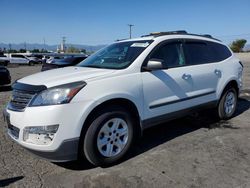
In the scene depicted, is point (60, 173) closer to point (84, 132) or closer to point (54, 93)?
point (84, 132)

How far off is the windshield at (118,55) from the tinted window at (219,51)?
1837 mm

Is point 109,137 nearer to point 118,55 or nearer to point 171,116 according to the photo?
point 171,116

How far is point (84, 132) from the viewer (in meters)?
3.47

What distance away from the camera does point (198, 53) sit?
17.0 ft

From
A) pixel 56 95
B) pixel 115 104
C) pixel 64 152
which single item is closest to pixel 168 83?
pixel 115 104

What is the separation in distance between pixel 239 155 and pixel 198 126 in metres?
1.52

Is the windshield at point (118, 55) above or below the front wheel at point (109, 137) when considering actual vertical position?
above

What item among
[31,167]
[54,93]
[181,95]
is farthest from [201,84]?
[31,167]

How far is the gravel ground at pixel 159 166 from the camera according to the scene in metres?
3.32

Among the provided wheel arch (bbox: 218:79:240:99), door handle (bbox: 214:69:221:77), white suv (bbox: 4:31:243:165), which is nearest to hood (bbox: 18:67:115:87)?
white suv (bbox: 4:31:243:165)

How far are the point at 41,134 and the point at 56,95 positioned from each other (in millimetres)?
497

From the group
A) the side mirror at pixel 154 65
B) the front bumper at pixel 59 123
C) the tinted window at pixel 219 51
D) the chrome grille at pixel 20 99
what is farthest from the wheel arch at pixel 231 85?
the chrome grille at pixel 20 99

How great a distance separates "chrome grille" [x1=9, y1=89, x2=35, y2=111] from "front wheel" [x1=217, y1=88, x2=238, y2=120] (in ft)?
13.0

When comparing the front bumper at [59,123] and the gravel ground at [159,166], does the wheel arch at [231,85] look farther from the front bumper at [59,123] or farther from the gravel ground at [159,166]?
the front bumper at [59,123]
